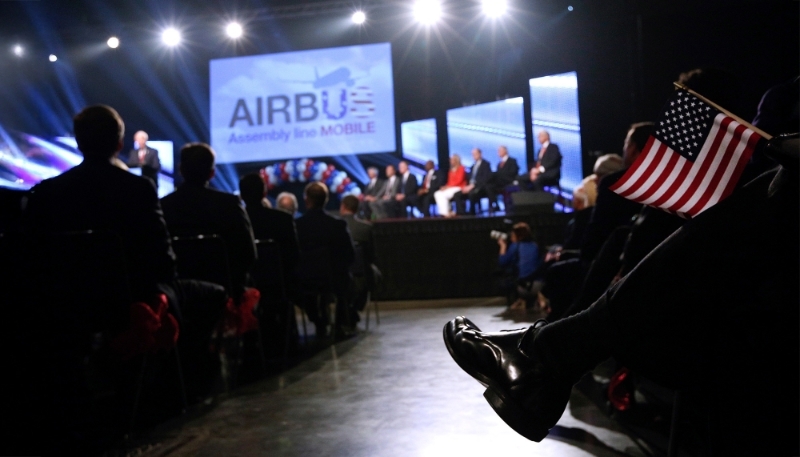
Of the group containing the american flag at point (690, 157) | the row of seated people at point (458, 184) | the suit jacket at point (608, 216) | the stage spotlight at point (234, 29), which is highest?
the stage spotlight at point (234, 29)

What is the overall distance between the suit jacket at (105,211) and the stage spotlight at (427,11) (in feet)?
29.3

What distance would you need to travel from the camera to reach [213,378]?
10.7ft

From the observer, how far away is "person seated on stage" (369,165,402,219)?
10.6 metres

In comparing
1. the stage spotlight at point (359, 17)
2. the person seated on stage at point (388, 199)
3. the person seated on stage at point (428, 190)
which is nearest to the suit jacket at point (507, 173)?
the person seated on stage at point (428, 190)

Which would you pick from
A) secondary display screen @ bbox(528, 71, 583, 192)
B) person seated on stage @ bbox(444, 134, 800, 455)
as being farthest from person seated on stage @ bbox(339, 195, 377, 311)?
secondary display screen @ bbox(528, 71, 583, 192)

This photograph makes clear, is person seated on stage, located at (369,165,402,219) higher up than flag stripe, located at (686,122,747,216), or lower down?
higher up

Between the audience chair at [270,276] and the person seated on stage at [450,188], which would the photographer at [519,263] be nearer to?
the audience chair at [270,276]

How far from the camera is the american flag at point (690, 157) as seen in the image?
144 cm

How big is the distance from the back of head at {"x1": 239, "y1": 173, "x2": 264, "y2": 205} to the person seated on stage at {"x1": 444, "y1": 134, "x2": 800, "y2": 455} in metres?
3.08

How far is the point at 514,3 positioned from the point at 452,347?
9.66 meters

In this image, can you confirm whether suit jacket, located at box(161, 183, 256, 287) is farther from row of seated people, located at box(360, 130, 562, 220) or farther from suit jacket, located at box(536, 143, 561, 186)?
suit jacket, located at box(536, 143, 561, 186)

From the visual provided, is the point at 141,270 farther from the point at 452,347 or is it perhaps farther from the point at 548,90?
the point at 548,90

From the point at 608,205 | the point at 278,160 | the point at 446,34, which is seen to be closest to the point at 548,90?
the point at 446,34

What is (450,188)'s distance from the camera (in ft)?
32.9
